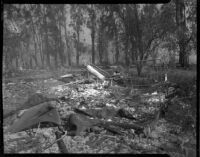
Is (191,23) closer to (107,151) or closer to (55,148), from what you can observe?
(107,151)

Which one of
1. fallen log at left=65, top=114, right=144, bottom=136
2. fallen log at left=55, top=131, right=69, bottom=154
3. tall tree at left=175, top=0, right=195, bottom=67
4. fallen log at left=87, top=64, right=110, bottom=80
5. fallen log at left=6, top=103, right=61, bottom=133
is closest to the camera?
fallen log at left=55, top=131, right=69, bottom=154

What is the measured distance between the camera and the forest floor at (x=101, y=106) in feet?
9.45

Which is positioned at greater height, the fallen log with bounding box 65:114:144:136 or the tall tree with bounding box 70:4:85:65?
the tall tree with bounding box 70:4:85:65

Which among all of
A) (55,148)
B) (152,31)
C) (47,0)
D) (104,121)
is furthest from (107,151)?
(47,0)

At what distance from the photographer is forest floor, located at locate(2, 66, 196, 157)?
2.88 m

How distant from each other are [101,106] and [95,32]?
57.9 inches

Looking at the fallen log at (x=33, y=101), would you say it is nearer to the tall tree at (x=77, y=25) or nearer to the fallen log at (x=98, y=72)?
the tall tree at (x=77, y=25)

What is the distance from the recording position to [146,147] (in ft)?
9.78

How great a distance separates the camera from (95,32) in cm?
349

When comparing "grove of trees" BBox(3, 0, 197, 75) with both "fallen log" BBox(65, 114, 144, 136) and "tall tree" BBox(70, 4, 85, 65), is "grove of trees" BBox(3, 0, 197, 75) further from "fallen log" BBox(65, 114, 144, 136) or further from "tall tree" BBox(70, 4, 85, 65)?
"fallen log" BBox(65, 114, 144, 136)

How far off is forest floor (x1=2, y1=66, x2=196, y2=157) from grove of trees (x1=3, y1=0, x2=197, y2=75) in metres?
0.36

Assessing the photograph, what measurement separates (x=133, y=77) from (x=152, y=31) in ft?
3.34

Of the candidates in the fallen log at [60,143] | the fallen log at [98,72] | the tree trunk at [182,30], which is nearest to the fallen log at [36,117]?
the fallen log at [60,143]

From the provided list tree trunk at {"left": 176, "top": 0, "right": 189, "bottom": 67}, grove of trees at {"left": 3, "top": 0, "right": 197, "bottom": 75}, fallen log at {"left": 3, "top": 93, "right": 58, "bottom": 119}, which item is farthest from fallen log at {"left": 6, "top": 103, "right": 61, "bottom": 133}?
tree trunk at {"left": 176, "top": 0, "right": 189, "bottom": 67}
